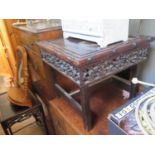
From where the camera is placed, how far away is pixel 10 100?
134 cm

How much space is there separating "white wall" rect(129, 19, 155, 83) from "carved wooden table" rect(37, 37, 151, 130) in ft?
0.30

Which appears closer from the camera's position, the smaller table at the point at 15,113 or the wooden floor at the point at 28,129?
the smaller table at the point at 15,113

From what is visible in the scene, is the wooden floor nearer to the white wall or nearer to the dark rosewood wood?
the dark rosewood wood

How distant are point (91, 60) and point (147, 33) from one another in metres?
0.47

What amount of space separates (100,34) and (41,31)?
40cm

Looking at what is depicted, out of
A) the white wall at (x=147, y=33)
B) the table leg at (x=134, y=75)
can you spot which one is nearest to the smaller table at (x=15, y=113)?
the table leg at (x=134, y=75)

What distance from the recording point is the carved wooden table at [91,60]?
0.59 m

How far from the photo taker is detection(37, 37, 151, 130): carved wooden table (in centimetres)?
59

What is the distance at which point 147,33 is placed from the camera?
0.85 m

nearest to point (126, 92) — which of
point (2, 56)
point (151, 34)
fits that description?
point (151, 34)

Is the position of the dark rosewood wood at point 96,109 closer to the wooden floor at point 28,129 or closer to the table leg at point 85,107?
the table leg at point 85,107

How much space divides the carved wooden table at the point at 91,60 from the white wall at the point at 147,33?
93 millimetres
